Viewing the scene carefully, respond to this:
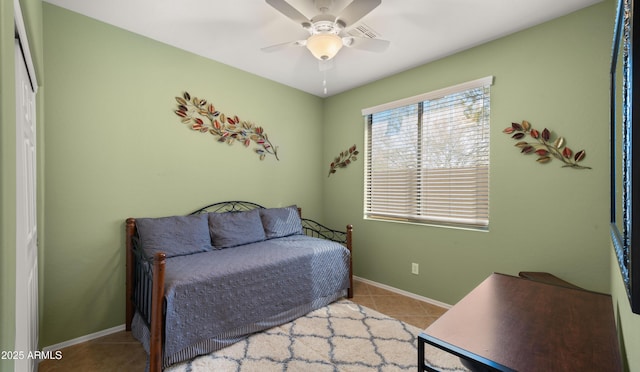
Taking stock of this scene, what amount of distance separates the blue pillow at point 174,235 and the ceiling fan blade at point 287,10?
6.35ft

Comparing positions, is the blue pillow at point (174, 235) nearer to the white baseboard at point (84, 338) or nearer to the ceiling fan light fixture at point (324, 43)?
the white baseboard at point (84, 338)

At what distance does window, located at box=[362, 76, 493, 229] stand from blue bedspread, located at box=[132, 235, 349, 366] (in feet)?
3.19

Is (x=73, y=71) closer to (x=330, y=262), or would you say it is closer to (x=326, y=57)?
(x=326, y=57)

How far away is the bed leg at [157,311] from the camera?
1746 millimetres

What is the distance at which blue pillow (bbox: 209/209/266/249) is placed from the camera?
274 centimetres

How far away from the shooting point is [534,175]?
7.51 feet

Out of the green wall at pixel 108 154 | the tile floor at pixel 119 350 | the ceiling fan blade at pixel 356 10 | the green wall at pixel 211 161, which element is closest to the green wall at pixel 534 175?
the green wall at pixel 211 161

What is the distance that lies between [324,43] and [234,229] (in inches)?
75.3

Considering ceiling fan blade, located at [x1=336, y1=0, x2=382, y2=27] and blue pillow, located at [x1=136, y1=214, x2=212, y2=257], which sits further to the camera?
blue pillow, located at [x1=136, y1=214, x2=212, y2=257]

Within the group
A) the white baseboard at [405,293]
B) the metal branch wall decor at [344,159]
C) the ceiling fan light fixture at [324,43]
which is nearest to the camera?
the ceiling fan light fixture at [324,43]

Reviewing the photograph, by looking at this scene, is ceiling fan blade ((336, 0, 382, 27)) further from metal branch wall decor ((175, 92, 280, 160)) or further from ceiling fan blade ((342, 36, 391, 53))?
metal branch wall decor ((175, 92, 280, 160))

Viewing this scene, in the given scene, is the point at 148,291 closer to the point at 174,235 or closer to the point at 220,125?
the point at 174,235

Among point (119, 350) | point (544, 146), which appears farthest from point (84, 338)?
point (544, 146)

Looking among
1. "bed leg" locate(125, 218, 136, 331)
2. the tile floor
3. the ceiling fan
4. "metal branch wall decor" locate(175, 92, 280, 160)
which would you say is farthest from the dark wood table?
"metal branch wall decor" locate(175, 92, 280, 160)
